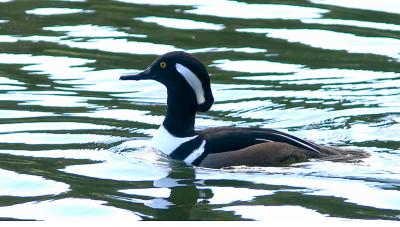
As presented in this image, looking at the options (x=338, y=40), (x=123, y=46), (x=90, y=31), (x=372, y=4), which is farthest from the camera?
(x=372, y=4)

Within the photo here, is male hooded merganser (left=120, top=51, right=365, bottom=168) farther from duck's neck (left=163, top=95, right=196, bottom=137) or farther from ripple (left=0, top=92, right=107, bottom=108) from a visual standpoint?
ripple (left=0, top=92, right=107, bottom=108)

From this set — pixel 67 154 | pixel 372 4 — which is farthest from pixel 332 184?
pixel 372 4

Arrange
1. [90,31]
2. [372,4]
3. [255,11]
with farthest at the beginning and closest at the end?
[372,4] → [255,11] → [90,31]

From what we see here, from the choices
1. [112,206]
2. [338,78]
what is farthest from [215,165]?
[338,78]

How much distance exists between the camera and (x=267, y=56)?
733 inches

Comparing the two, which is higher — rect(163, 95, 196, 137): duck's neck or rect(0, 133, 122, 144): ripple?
rect(163, 95, 196, 137): duck's neck

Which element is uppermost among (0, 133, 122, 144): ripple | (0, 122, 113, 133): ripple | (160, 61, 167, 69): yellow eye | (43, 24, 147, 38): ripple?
(160, 61, 167, 69): yellow eye

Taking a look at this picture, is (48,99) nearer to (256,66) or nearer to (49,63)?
(49,63)

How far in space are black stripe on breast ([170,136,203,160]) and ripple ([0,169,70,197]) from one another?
154cm

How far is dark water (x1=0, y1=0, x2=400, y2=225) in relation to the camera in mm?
12133

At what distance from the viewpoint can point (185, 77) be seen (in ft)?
45.5

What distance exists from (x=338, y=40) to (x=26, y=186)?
25.8 ft

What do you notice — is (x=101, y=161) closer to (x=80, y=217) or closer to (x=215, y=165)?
(x=215, y=165)

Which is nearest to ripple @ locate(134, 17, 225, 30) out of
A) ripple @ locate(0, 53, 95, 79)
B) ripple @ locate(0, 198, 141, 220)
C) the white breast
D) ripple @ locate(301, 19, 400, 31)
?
ripple @ locate(301, 19, 400, 31)
